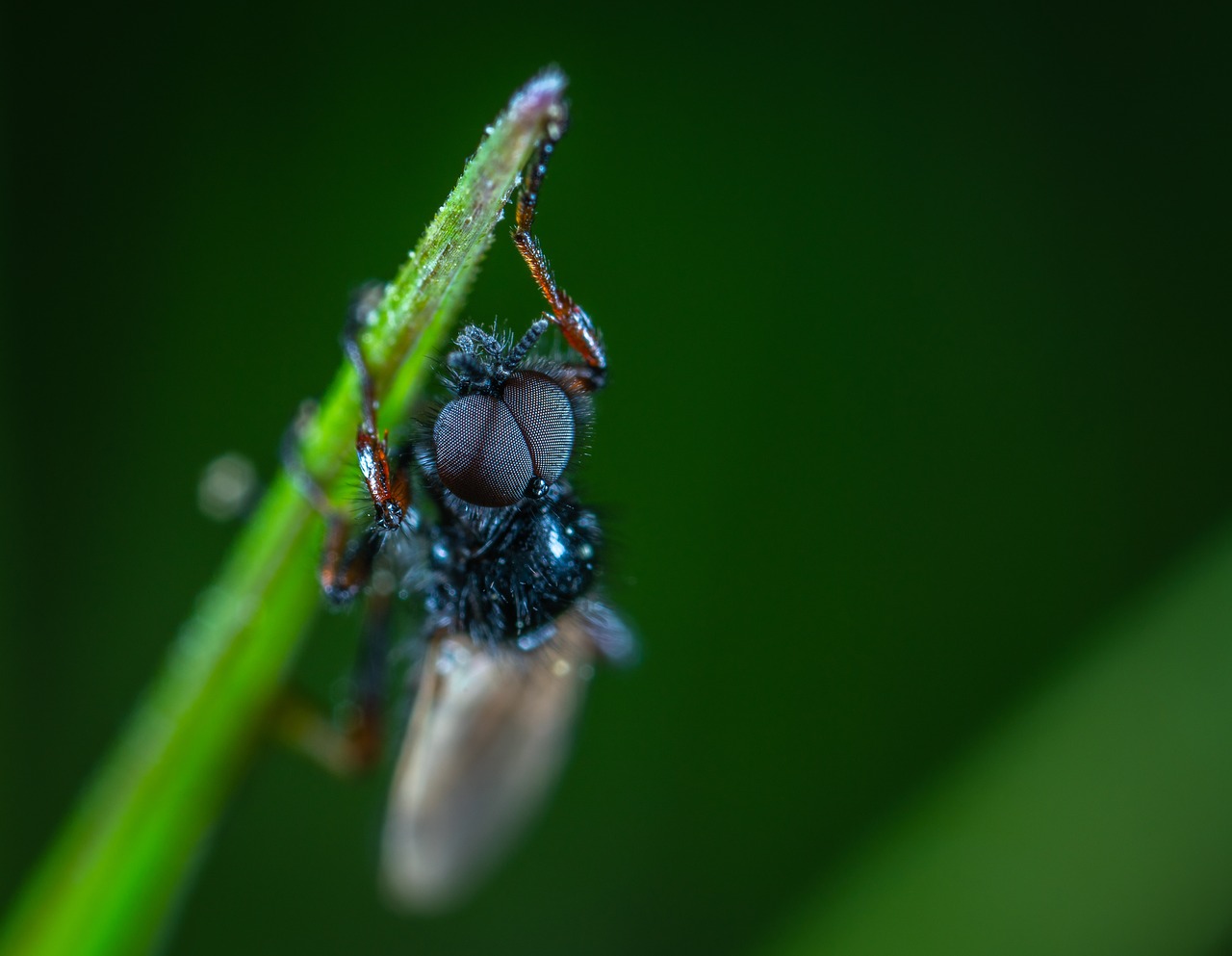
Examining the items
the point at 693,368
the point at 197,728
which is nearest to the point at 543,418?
the point at 197,728

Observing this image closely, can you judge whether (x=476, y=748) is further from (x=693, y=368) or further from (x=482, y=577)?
(x=693, y=368)

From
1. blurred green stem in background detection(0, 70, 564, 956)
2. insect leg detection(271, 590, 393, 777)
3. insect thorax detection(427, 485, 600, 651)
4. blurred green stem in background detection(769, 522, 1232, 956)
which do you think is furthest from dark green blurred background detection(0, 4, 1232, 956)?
blurred green stem in background detection(0, 70, 564, 956)

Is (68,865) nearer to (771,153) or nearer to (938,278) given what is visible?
(771,153)

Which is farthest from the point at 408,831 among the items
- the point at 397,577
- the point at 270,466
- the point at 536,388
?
the point at 536,388

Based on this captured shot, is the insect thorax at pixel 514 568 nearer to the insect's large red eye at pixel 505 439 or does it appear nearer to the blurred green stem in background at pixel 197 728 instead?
the insect's large red eye at pixel 505 439

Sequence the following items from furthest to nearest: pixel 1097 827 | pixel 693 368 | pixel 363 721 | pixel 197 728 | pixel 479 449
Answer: pixel 693 368, pixel 1097 827, pixel 363 721, pixel 197 728, pixel 479 449

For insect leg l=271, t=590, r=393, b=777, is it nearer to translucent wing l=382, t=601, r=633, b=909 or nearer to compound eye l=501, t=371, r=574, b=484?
translucent wing l=382, t=601, r=633, b=909

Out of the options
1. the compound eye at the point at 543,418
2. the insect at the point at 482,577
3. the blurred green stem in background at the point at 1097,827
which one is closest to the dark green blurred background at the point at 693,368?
the blurred green stem in background at the point at 1097,827
